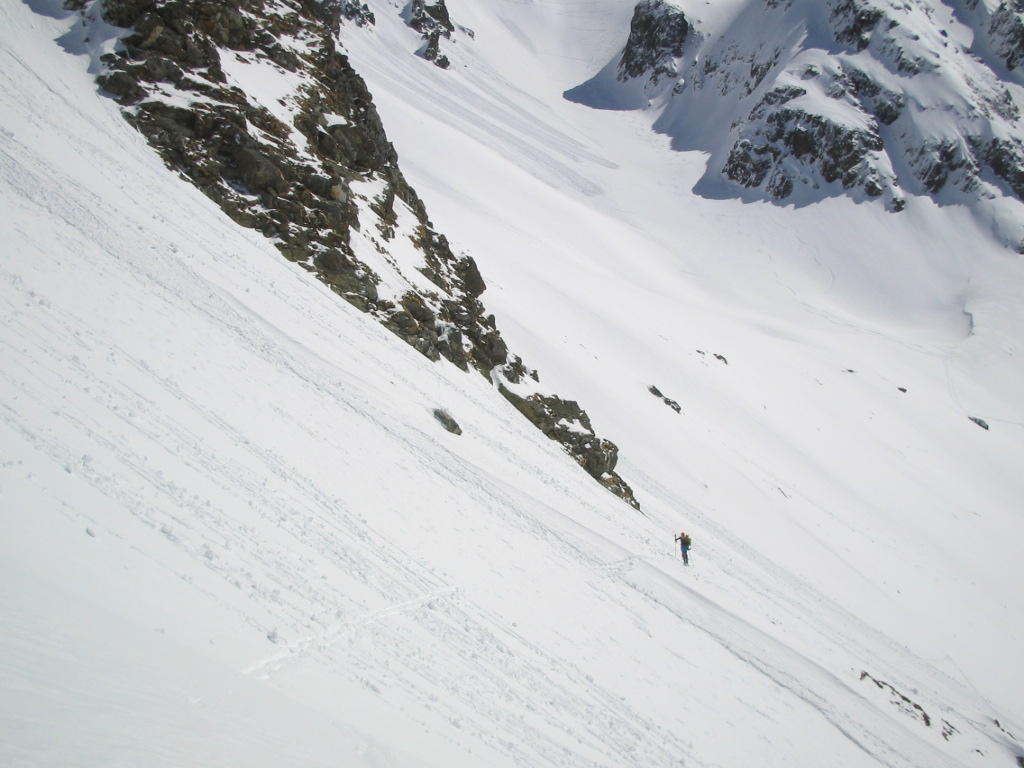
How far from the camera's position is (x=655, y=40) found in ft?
374

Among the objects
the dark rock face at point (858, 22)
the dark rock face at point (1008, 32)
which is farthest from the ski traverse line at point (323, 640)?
the dark rock face at point (1008, 32)

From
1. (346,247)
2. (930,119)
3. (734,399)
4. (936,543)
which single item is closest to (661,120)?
(930,119)

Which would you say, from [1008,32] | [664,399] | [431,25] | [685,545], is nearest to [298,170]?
[685,545]

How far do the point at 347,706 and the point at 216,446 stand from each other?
517cm

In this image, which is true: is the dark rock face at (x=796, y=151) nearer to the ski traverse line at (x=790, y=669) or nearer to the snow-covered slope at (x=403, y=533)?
the snow-covered slope at (x=403, y=533)

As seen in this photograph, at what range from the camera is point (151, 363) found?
10.6 meters

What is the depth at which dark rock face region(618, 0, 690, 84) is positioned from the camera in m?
113

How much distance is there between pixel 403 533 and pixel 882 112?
104552 mm

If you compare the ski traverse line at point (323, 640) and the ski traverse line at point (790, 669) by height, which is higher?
the ski traverse line at point (790, 669)

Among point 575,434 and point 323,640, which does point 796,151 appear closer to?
point 575,434

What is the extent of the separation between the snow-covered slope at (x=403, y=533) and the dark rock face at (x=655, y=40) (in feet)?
308

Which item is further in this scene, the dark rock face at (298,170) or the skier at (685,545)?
the dark rock face at (298,170)

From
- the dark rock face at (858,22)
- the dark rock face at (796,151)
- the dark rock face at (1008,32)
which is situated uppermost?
the dark rock face at (1008,32)

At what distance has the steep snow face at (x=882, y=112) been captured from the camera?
3137 inches
